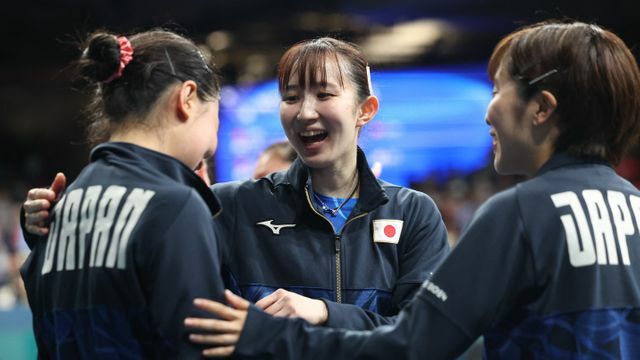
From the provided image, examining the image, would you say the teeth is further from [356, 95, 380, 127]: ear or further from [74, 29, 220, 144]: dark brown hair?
[74, 29, 220, 144]: dark brown hair

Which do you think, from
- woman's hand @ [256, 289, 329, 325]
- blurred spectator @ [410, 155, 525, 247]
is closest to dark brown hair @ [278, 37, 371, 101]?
woman's hand @ [256, 289, 329, 325]

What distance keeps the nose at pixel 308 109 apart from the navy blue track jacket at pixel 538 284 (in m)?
0.68

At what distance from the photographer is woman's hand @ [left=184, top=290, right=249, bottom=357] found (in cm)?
149

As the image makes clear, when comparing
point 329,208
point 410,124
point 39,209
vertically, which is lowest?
point 410,124

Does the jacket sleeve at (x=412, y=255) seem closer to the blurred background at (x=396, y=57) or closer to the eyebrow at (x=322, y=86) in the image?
the eyebrow at (x=322, y=86)

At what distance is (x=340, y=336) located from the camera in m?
1.61

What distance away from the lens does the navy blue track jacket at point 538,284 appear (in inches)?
58.0

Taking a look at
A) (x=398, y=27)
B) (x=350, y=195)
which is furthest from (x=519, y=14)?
(x=350, y=195)

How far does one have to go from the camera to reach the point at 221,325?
153cm

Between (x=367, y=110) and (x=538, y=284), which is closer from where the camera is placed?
(x=538, y=284)

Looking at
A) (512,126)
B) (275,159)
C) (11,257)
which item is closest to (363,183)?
(512,126)

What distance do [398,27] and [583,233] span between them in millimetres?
7729

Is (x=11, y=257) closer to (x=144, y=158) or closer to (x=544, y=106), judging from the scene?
(x=144, y=158)

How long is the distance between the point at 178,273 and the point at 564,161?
787 mm
